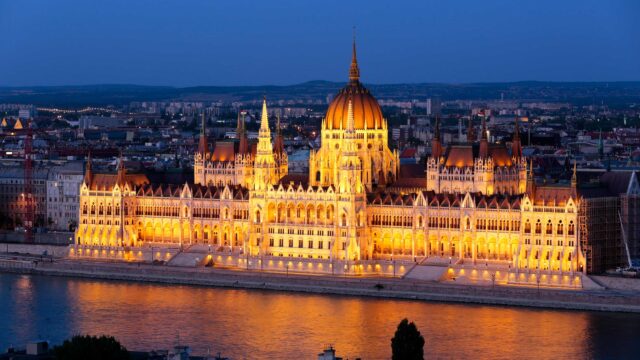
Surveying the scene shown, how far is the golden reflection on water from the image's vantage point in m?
86.5

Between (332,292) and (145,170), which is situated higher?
(145,170)

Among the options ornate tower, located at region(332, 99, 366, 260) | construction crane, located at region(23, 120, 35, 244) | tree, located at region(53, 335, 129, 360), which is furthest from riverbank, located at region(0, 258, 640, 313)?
tree, located at region(53, 335, 129, 360)

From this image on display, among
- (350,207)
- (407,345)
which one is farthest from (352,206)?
(407,345)

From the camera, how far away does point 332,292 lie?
105m

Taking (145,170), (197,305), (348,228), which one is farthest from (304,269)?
(145,170)

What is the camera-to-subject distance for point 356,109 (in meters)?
114

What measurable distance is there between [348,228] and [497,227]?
29.0 ft

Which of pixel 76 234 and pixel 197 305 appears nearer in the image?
pixel 197 305

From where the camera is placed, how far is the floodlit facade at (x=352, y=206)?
104 meters

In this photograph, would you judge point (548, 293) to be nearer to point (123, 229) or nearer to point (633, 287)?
point (633, 287)

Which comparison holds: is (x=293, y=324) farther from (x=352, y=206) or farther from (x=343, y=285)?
(x=352, y=206)

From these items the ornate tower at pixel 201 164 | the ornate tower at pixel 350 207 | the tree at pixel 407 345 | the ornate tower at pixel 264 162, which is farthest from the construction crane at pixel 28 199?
the tree at pixel 407 345

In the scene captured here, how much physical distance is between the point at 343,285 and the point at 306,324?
462 inches

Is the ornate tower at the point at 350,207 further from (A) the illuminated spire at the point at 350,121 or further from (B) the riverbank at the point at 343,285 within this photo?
(B) the riverbank at the point at 343,285
